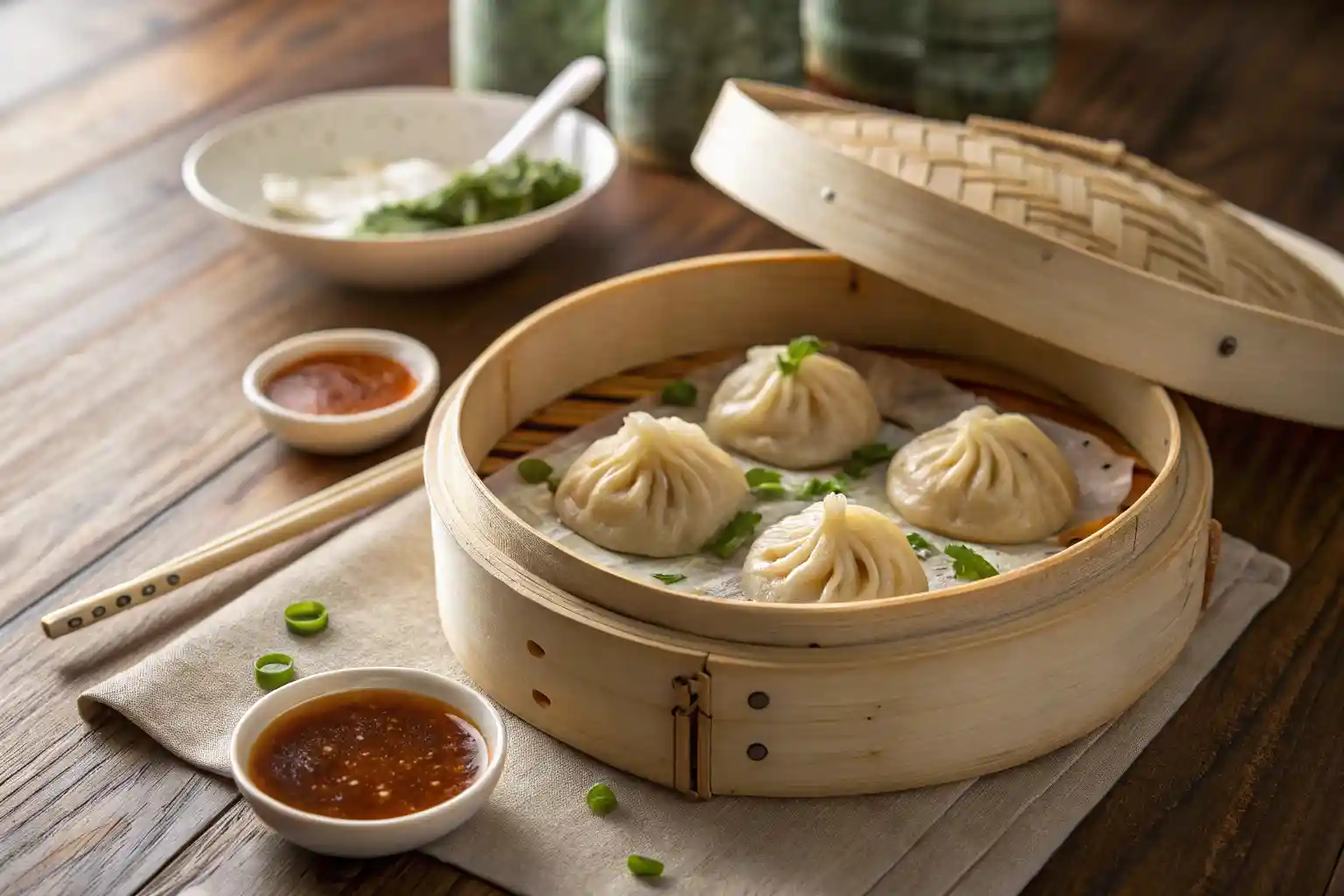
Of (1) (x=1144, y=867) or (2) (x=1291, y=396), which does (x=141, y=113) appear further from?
(1) (x=1144, y=867)

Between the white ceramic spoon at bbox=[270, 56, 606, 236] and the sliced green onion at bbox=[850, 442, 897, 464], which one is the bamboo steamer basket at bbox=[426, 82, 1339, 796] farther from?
the white ceramic spoon at bbox=[270, 56, 606, 236]

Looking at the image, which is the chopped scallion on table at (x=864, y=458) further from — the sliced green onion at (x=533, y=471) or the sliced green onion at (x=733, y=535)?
the sliced green onion at (x=533, y=471)

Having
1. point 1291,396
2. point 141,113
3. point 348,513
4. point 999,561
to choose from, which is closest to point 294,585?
point 348,513

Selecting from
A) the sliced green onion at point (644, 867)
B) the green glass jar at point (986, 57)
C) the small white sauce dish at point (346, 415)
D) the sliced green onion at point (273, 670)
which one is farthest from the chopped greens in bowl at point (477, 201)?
the sliced green onion at point (644, 867)

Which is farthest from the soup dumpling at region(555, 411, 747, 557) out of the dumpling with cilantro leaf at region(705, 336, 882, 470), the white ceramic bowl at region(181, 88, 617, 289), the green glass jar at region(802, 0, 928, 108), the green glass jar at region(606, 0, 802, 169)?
the green glass jar at region(802, 0, 928, 108)

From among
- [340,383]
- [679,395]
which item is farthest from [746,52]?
[340,383]
